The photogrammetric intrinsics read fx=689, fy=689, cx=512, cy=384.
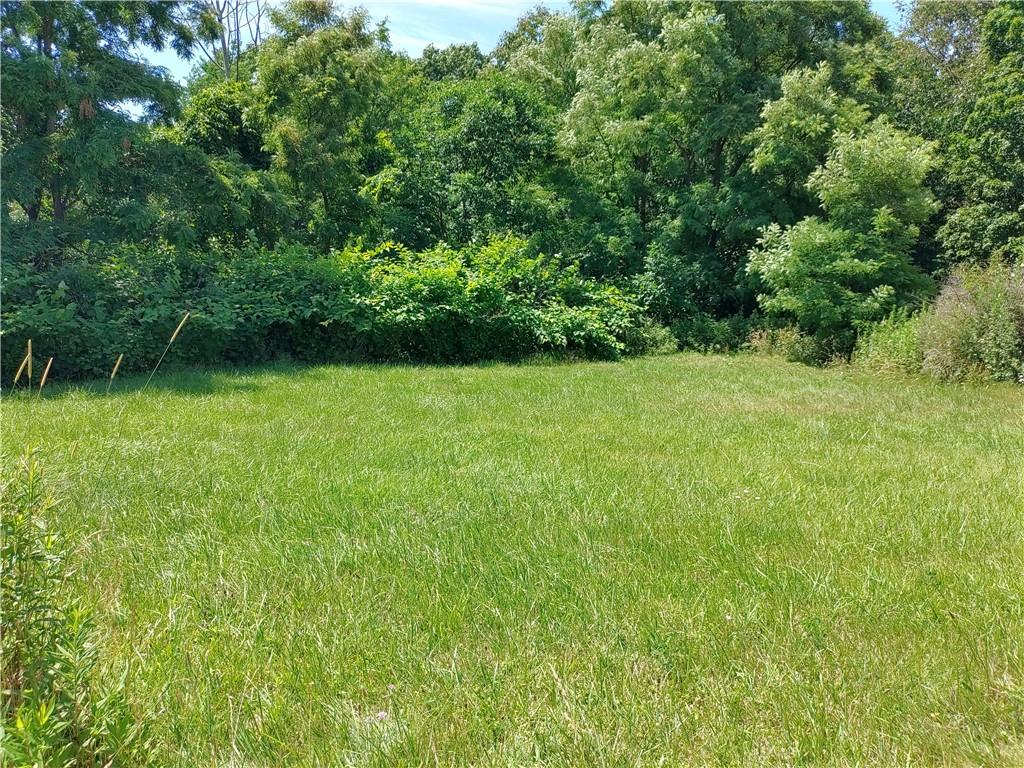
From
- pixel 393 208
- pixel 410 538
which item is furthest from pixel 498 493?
pixel 393 208

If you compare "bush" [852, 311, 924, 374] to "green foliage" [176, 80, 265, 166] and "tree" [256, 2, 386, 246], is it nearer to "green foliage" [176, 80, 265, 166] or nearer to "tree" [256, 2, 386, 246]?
"tree" [256, 2, 386, 246]

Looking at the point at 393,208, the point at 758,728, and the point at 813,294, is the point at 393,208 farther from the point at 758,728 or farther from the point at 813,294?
the point at 758,728

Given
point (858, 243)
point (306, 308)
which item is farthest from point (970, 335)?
point (306, 308)

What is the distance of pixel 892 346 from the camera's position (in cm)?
1104

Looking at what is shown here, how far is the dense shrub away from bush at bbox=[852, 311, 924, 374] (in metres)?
4.15

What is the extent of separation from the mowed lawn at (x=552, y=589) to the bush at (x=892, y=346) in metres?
4.79

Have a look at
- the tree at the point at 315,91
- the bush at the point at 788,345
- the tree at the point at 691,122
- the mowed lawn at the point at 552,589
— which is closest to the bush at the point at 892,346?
the bush at the point at 788,345

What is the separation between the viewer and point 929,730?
2146mm

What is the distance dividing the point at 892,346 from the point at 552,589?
10049 millimetres

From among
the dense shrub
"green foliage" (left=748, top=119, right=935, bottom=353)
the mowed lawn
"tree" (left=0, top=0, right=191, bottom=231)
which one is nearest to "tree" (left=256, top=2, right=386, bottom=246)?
the dense shrub

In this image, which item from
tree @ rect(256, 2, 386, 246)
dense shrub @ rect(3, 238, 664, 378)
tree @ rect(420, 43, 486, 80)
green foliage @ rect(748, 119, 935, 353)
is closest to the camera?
dense shrub @ rect(3, 238, 664, 378)

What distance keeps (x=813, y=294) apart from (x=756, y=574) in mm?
10604

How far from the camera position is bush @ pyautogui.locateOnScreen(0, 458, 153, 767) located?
6.24ft

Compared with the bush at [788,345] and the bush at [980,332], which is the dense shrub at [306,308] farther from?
the bush at [980,332]
